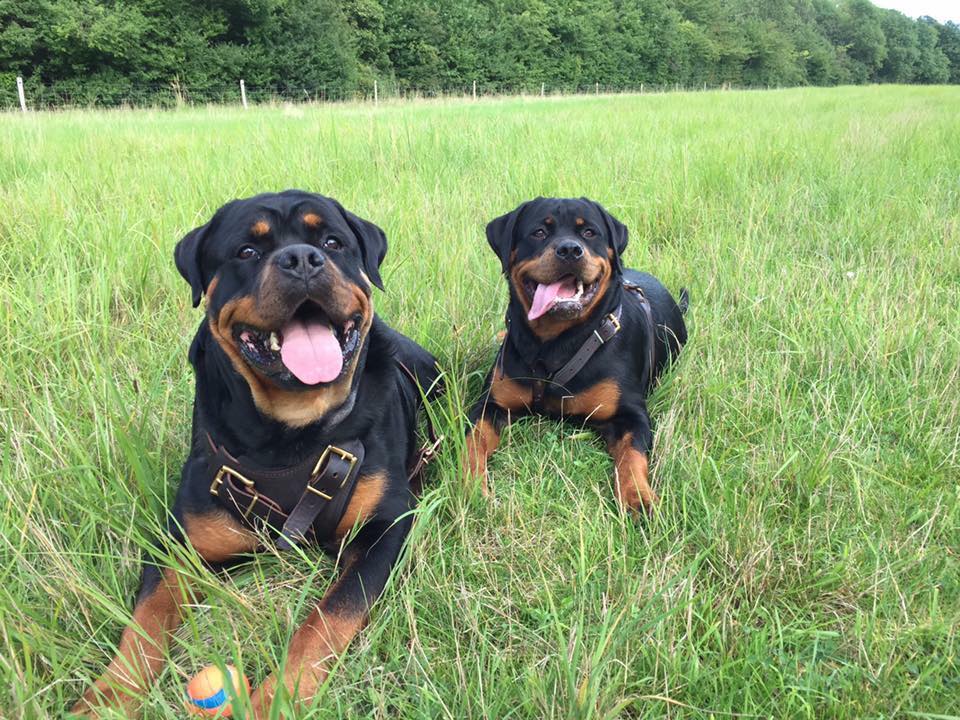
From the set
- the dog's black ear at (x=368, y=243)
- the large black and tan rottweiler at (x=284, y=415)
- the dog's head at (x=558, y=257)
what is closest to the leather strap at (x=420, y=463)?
the large black and tan rottweiler at (x=284, y=415)

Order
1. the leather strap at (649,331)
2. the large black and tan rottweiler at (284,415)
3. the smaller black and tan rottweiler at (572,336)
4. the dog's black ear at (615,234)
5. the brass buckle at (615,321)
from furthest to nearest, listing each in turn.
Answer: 1. the dog's black ear at (615,234)
2. the leather strap at (649,331)
3. the brass buckle at (615,321)
4. the smaller black and tan rottweiler at (572,336)
5. the large black and tan rottweiler at (284,415)

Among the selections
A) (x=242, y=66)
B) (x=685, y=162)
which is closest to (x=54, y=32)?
(x=242, y=66)

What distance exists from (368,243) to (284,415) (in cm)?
66

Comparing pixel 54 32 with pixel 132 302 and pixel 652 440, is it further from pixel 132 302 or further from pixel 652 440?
pixel 652 440

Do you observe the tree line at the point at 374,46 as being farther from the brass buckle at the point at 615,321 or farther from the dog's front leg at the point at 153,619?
the dog's front leg at the point at 153,619

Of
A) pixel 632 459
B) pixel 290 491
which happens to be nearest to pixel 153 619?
pixel 290 491

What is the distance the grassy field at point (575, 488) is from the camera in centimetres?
138

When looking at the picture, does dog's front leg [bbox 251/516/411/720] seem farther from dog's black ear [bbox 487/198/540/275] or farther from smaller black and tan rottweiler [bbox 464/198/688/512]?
dog's black ear [bbox 487/198/540/275]

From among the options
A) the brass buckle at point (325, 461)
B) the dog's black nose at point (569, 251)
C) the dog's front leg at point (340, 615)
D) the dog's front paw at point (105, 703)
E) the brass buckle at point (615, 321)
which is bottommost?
the dog's front paw at point (105, 703)

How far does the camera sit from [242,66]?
2530cm

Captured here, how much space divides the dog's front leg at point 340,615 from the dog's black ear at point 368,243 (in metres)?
0.80

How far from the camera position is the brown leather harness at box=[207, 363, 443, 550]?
1.75m

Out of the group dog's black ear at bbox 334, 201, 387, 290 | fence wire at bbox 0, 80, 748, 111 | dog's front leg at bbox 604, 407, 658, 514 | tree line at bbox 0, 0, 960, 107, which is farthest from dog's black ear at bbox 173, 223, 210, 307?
tree line at bbox 0, 0, 960, 107

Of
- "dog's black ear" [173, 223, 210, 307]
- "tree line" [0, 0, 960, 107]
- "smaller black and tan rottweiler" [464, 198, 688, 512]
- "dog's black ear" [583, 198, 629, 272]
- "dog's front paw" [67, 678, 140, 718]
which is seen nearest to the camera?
"dog's front paw" [67, 678, 140, 718]
